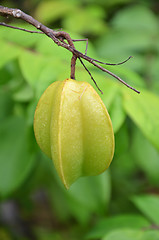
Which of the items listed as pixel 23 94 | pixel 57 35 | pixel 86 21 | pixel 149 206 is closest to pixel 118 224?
pixel 149 206

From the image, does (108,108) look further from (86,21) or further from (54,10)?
(54,10)

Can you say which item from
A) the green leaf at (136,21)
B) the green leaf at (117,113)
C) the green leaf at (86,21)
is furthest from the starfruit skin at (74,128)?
the green leaf at (136,21)

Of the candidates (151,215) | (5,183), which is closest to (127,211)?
(151,215)

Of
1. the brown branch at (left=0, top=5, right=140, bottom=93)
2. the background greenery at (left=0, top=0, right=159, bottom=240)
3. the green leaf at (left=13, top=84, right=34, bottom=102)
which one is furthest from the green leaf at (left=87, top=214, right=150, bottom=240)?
the brown branch at (left=0, top=5, right=140, bottom=93)

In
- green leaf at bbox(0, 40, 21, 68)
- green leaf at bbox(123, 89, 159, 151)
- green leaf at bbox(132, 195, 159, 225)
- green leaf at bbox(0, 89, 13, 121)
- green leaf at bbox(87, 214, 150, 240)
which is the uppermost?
green leaf at bbox(0, 40, 21, 68)

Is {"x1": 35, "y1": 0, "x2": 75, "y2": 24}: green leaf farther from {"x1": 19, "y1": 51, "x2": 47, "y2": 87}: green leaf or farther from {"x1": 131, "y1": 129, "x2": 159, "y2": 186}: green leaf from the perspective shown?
{"x1": 131, "y1": 129, "x2": 159, "y2": 186}: green leaf

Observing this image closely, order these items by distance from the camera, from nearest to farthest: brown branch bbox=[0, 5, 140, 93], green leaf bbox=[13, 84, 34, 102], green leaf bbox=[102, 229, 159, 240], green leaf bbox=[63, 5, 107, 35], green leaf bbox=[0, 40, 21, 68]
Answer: brown branch bbox=[0, 5, 140, 93], green leaf bbox=[102, 229, 159, 240], green leaf bbox=[0, 40, 21, 68], green leaf bbox=[13, 84, 34, 102], green leaf bbox=[63, 5, 107, 35]
